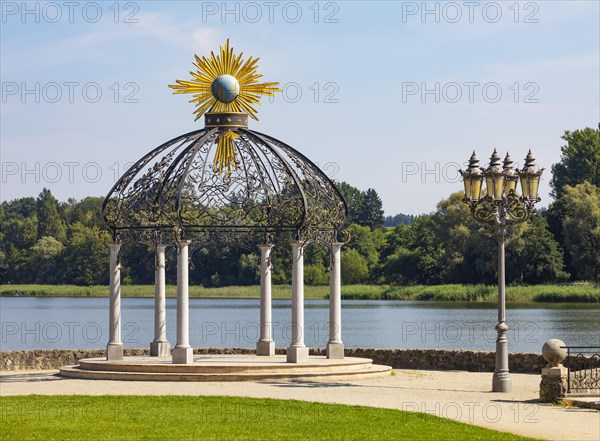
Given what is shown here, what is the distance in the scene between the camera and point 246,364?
29922mm

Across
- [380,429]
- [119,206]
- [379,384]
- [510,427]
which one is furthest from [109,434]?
[119,206]

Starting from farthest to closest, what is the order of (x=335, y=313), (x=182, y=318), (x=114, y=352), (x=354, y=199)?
(x=354, y=199)
(x=335, y=313)
(x=114, y=352)
(x=182, y=318)

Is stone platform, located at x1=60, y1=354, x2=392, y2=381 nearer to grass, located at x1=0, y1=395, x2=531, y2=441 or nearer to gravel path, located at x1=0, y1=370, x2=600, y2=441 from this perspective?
gravel path, located at x1=0, y1=370, x2=600, y2=441

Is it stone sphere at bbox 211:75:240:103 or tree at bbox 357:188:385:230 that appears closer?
stone sphere at bbox 211:75:240:103

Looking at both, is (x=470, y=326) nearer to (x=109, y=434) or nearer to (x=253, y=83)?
(x=253, y=83)

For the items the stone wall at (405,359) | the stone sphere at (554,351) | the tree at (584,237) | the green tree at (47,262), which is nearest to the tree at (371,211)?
the green tree at (47,262)

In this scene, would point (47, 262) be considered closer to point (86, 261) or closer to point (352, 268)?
point (86, 261)

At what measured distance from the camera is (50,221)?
432 feet

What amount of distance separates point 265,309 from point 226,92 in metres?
5.89

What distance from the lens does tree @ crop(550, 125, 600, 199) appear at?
110562 millimetres

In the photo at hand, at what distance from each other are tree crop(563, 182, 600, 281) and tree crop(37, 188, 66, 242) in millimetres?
Answer: 55965

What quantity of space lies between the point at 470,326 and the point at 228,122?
35.3m

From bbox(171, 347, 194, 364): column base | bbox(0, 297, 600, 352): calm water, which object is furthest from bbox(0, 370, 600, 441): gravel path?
bbox(0, 297, 600, 352): calm water

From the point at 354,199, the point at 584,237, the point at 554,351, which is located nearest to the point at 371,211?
the point at 354,199
